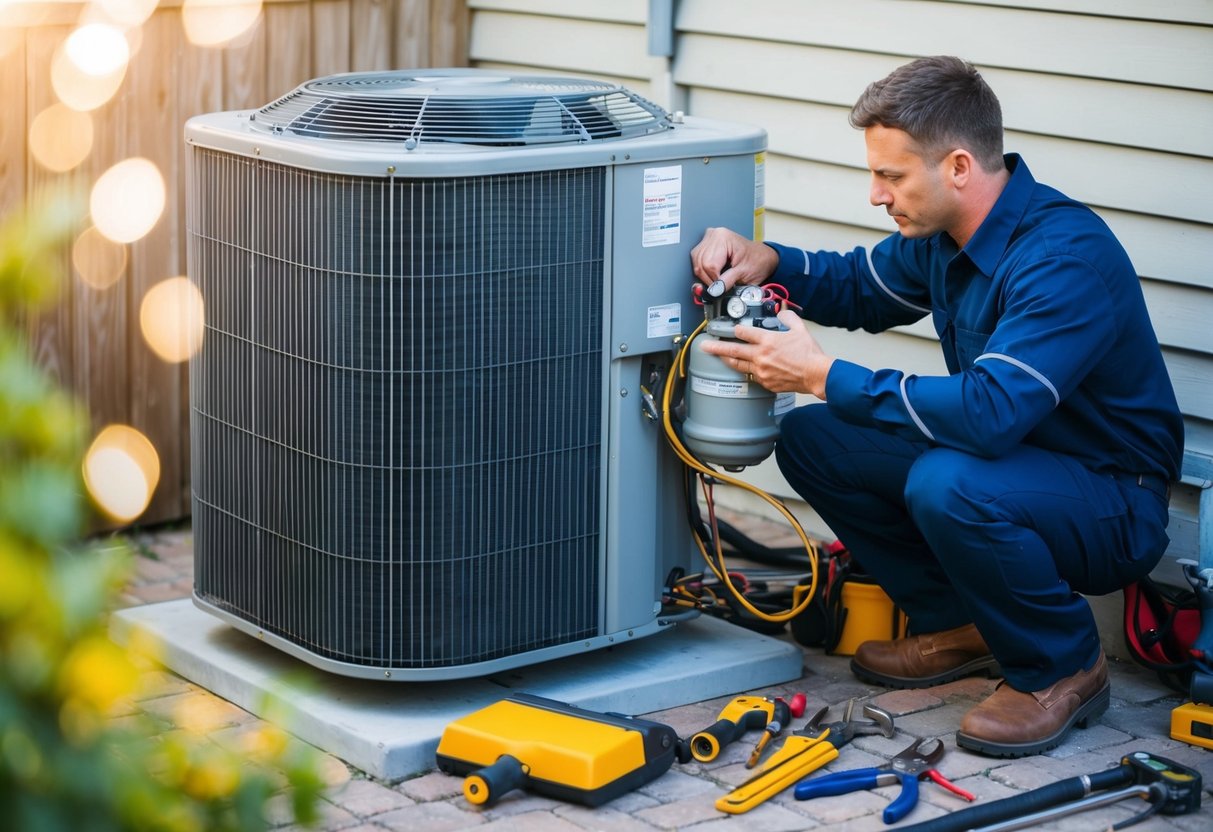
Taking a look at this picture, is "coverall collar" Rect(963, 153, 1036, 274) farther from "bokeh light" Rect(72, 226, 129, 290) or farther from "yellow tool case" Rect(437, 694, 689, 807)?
"bokeh light" Rect(72, 226, 129, 290)

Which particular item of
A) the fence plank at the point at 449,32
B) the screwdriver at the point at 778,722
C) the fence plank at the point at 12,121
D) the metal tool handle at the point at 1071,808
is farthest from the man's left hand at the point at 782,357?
the fence plank at the point at 449,32

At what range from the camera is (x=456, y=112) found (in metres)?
2.89

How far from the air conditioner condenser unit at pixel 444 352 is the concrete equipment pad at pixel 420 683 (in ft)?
0.33

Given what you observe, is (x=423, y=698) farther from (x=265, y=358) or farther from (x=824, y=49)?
(x=824, y=49)

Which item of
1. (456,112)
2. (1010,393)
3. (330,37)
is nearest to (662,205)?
(456,112)

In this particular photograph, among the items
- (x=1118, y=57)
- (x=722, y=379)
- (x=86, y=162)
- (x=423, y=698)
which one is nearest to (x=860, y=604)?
(x=722, y=379)

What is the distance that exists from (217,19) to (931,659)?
2.65 metres

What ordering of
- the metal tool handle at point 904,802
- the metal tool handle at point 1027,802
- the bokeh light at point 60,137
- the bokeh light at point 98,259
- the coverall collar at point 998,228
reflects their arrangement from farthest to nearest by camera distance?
the bokeh light at point 98,259, the bokeh light at point 60,137, the coverall collar at point 998,228, the metal tool handle at point 904,802, the metal tool handle at point 1027,802

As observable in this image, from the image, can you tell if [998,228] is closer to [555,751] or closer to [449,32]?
[555,751]

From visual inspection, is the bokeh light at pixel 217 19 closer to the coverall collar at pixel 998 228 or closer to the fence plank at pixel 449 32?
the fence plank at pixel 449 32

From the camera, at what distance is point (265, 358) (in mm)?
3023

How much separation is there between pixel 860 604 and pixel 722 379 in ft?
2.59

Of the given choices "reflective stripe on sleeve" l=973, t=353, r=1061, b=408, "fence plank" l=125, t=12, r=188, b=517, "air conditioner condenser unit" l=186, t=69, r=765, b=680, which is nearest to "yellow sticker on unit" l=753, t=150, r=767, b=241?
"air conditioner condenser unit" l=186, t=69, r=765, b=680

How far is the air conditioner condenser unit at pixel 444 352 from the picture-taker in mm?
2822
